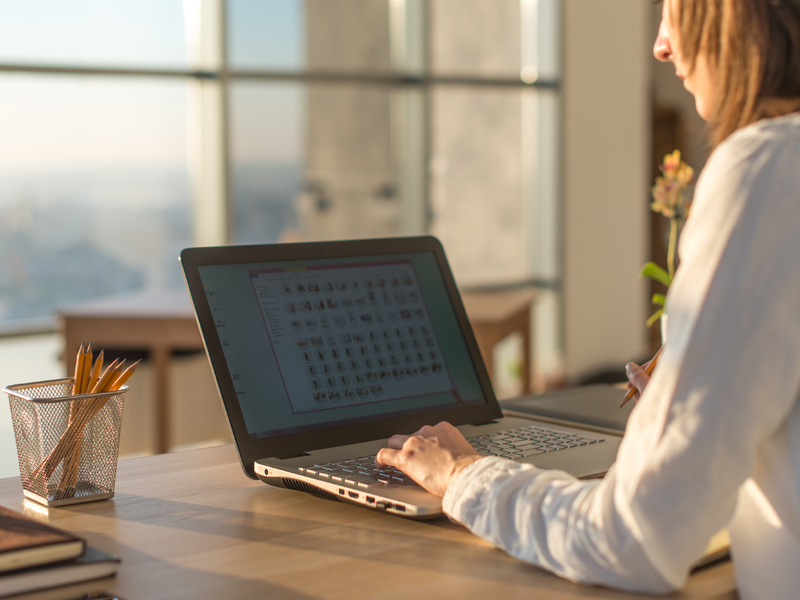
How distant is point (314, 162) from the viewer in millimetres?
4211

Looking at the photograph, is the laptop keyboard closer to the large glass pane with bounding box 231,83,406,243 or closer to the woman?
the woman

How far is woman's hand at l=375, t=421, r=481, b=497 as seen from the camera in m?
0.78

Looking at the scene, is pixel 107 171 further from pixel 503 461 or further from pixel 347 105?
pixel 503 461

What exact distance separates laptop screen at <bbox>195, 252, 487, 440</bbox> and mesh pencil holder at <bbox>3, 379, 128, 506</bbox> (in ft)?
0.45

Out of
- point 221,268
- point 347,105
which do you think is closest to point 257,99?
point 347,105

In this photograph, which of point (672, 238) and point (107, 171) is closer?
point (672, 238)

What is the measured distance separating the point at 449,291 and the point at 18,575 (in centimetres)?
66

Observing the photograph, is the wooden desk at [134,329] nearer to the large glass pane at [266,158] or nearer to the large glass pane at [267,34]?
the large glass pane at [266,158]

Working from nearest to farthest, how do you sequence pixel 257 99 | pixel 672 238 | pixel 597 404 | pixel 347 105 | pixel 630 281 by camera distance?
1. pixel 597 404
2. pixel 672 238
3. pixel 257 99
4. pixel 347 105
5. pixel 630 281

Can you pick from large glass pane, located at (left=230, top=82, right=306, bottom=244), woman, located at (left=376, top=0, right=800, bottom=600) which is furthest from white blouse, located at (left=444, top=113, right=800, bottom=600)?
large glass pane, located at (left=230, top=82, right=306, bottom=244)

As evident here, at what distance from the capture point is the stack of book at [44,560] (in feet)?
1.98

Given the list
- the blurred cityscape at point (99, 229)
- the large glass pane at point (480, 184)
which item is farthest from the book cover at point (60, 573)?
the large glass pane at point (480, 184)

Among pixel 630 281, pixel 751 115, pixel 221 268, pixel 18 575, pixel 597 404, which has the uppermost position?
pixel 751 115

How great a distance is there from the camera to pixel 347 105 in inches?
169
